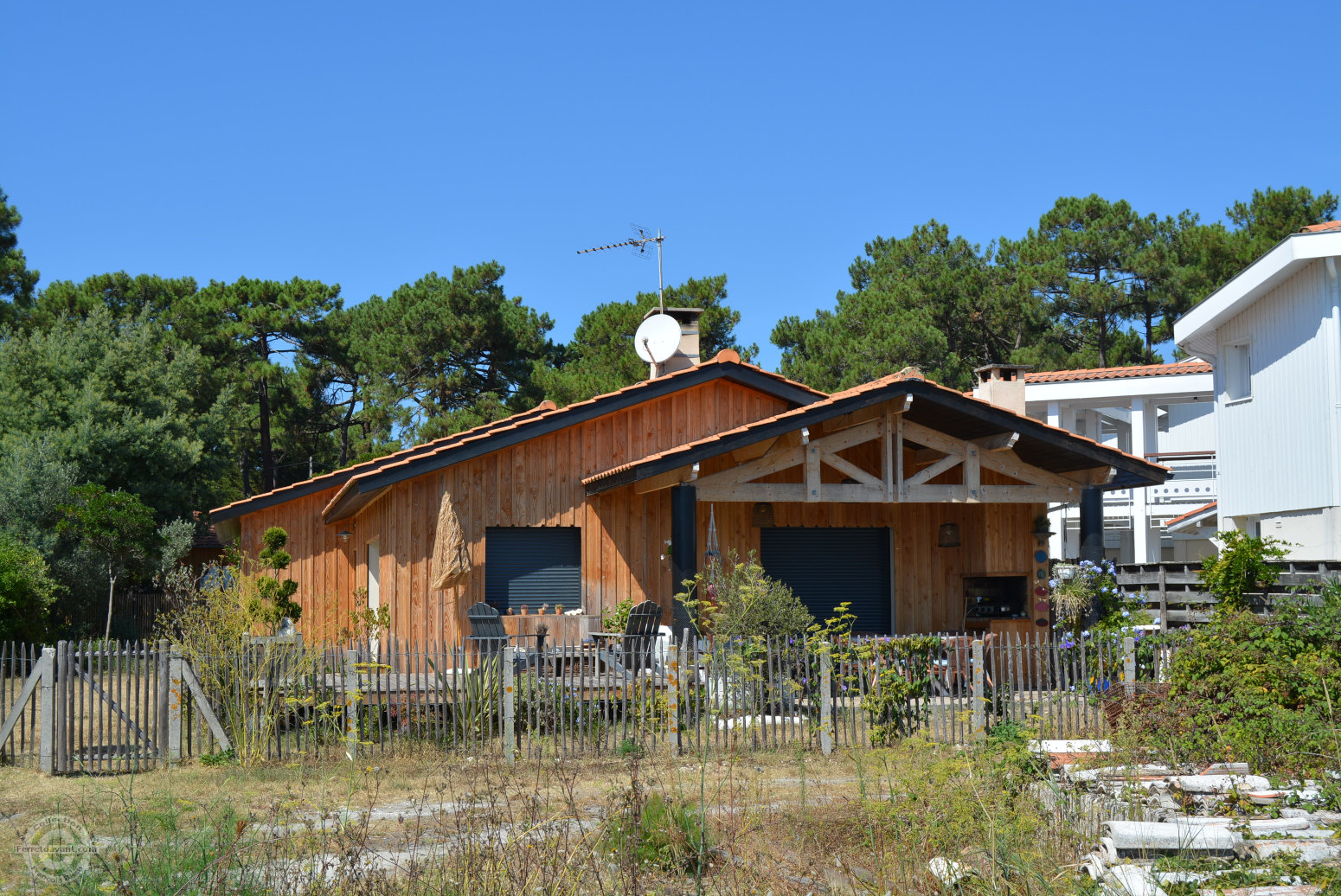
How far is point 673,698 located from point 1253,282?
40.8ft

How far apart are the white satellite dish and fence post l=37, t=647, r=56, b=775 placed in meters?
9.71

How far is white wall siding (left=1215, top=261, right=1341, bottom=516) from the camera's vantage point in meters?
16.4

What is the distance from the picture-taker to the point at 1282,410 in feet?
57.7

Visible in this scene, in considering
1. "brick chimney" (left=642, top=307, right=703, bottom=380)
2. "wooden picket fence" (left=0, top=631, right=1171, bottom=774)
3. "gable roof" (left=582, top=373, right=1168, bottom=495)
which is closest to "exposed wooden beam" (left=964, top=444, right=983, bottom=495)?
"gable roof" (left=582, top=373, right=1168, bottom=495)

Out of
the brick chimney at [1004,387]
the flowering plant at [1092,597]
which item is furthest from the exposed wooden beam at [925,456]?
the flowering plant at [1092,597]

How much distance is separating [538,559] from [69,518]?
11098 millimetres

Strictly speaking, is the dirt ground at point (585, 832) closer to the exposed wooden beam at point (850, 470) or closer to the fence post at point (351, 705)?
the fence post at point (351, 705)

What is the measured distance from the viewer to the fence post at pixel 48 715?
10.0 meters

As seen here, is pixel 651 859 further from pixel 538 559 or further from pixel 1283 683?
pixel 538 559

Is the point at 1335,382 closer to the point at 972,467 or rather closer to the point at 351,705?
the point at 972,467

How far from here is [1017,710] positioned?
1198 cm

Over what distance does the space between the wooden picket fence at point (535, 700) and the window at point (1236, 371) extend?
30.9 ft

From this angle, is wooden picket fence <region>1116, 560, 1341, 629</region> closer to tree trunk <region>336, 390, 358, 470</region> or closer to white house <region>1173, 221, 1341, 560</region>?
white house <region>1173, 221, 1341, 560</region>

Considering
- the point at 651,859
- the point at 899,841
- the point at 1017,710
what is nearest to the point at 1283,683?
the point at 1017,710
